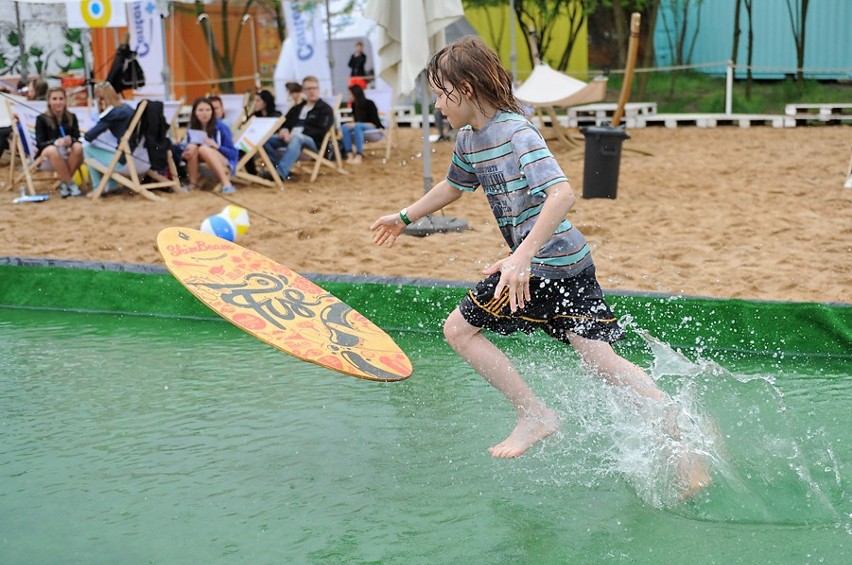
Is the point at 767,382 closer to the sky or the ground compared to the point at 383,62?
closer to the ground

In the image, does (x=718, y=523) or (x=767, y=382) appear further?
(x=767, y=382)

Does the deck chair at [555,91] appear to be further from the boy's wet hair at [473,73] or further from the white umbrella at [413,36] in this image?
the boy's wet hair at [473,73]

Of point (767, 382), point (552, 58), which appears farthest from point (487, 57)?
point (552, 58)

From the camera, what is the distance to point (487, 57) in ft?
10.8

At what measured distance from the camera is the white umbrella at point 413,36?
27.1 feet

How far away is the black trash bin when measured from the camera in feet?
31.2

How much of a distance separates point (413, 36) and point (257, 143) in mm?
3112

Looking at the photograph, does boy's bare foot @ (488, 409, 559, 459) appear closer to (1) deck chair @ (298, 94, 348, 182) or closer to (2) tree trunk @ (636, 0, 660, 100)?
(1) deck chair @ (298, 94, 348, 182)

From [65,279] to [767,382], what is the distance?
14.1ft

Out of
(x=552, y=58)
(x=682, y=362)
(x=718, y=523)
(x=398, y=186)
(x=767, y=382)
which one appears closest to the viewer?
(x=718, y=523)

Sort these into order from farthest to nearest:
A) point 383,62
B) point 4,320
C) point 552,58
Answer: point 552,58, point 383,62, point 4,320

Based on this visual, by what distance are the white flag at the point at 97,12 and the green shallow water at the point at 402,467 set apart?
8133 millimetres

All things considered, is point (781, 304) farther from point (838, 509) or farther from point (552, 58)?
point (552, 58)

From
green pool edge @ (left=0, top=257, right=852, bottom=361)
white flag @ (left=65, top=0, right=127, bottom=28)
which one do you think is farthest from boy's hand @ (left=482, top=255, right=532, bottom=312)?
white flag @ (left=65, top=0, right=127, bottom=28)
